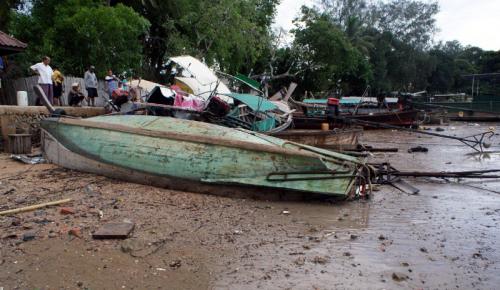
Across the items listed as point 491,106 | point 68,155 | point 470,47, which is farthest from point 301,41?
point 470,47

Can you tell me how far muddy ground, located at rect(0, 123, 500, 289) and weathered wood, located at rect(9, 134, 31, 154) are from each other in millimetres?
2139

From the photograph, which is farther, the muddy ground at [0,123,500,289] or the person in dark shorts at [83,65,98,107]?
the person in dark shorts at [83,65,98,107]

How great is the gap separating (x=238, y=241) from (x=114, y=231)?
1.38m

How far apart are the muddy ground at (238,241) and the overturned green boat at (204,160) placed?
234mm

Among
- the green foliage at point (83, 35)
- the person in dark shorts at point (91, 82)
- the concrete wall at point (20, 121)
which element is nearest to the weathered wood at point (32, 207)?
the concrete wall at point (20, 121)

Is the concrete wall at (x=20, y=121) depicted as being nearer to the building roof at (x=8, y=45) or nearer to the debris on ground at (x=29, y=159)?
the debris on ground at (x=29, y=159)

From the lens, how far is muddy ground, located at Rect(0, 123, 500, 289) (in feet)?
Result: 13.3

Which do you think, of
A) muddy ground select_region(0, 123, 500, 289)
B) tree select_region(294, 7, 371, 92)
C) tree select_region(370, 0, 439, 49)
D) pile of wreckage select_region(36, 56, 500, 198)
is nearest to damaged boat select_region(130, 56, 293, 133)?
pile of wreckage select_region(36, 56, 500, 198)

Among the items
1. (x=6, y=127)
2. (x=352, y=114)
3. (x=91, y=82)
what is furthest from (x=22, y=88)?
(x=352, y=114)

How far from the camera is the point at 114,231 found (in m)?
4.82

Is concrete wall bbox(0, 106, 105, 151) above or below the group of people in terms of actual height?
below

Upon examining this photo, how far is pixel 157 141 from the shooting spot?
7027 millimetres

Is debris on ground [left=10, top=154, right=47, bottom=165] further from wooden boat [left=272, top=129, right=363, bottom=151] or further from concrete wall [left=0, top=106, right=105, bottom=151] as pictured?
wooden boat [left=272, top=129, right=363, bottom=151]

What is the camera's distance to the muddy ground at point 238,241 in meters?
4.07
